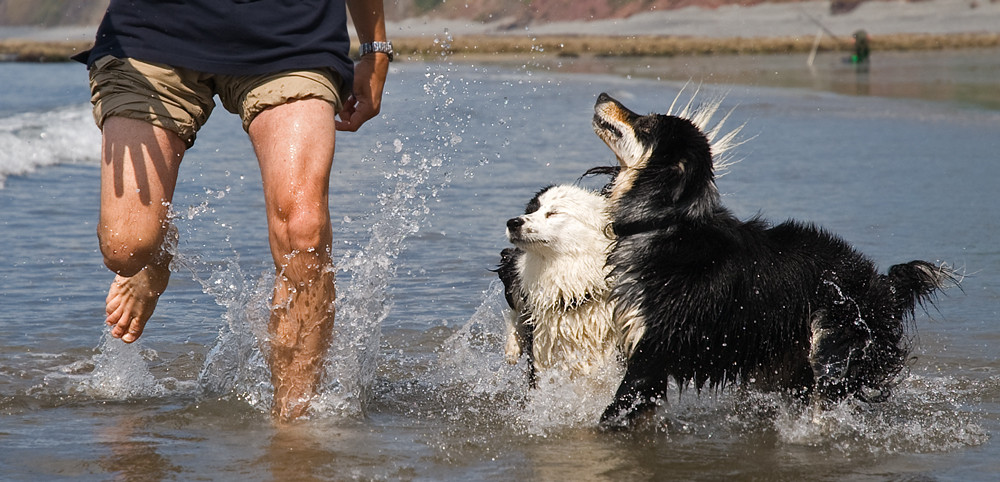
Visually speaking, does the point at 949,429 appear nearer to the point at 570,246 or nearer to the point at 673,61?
the point at 570,246

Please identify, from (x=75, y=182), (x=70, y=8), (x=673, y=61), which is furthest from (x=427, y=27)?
(x=75, y=182)

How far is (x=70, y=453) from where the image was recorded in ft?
11.8

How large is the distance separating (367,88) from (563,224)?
0.85m

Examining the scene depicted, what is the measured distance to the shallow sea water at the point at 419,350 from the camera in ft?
11.9

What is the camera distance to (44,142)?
11766 mm

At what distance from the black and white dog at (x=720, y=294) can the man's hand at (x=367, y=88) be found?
923 millimetres

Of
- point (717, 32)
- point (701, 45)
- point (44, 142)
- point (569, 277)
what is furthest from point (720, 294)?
point (717, 32)

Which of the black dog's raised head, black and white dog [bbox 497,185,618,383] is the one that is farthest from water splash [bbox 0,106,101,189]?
the black dog's raised head

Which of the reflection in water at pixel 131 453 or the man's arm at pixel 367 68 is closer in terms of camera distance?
the reflection in water at pixel 131 453

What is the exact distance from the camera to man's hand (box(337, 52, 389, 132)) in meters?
4.05

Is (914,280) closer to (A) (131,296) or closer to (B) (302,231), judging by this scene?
(B) (302,231)

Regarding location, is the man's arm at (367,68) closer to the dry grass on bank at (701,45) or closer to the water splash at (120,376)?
the water splash at (120,376)

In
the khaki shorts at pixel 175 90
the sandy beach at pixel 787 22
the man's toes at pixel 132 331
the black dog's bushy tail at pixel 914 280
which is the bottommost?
the man's toes at pixel 132 331

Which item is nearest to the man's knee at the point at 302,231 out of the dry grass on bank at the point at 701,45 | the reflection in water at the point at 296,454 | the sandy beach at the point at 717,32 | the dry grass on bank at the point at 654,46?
the reflection in water at the point at 296,454
